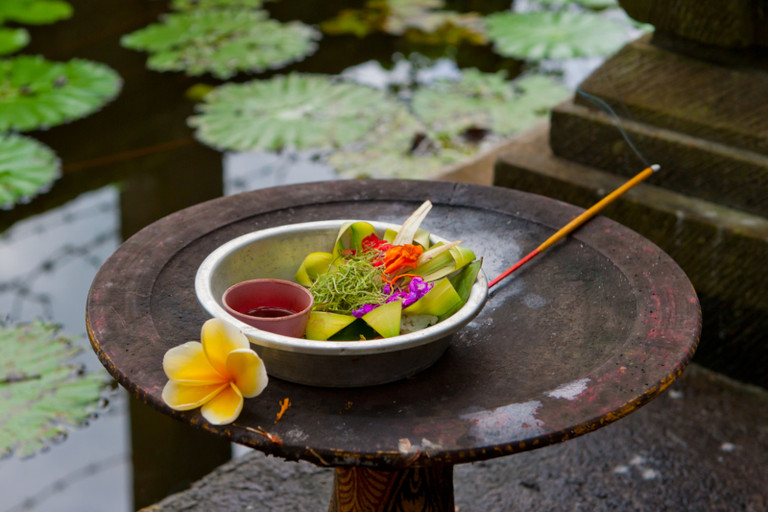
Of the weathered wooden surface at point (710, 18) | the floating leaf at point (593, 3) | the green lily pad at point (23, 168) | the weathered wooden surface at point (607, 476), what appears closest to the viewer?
the weathered wooden surface at point (607, 476)

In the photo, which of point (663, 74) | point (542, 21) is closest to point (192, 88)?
point (542, 21)

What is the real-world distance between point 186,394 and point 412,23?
4126 mm

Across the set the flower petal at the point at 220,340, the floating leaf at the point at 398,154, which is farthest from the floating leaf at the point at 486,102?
the flower petal at the point at 220,340

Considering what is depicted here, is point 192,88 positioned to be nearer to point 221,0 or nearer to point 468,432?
point 221,0

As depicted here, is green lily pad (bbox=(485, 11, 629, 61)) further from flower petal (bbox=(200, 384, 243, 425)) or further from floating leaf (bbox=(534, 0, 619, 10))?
flower petal (bbox=(200, 384, 243, 425))

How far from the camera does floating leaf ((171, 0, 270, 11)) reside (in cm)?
462

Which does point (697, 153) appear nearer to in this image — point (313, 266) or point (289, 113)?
point (313, 266)

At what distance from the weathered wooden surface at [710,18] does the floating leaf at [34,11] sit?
348 cm

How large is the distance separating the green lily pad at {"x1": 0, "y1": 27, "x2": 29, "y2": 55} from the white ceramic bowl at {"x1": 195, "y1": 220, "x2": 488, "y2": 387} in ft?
11.3

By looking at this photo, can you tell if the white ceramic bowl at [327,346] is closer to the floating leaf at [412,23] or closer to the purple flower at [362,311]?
the purple flower at [362,311]

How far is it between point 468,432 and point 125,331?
0.51 metres

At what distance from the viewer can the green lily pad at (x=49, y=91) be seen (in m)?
3.39

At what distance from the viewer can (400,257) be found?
1104 millimetres

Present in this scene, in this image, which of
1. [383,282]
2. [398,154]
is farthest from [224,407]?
[398,154]
